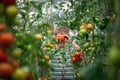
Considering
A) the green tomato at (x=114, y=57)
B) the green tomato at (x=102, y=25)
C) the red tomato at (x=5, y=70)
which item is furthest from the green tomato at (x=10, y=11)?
the green tomato at (x=102, y=25)

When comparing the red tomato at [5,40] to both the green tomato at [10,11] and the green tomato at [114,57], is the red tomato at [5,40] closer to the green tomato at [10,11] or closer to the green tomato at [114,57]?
the green tomato at [10,11]

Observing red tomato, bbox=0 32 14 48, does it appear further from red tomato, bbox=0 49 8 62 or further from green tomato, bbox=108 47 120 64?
green tomato, bbox=108 47 120 64

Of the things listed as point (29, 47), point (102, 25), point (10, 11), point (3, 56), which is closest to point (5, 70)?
point (3, 56)

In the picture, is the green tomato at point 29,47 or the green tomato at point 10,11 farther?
the green tomato at point 29,47

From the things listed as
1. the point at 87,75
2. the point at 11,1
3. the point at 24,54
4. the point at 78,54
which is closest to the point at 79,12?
the point at 78,54

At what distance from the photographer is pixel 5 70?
645 millimetres

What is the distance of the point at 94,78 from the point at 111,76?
203mm

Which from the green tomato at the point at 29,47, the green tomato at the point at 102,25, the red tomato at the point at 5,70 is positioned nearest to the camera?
the red tomato at the point at 5,70

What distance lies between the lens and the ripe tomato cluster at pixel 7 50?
2.16ft

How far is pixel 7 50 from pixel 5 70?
0.21ft

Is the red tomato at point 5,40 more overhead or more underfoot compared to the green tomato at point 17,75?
more overhead

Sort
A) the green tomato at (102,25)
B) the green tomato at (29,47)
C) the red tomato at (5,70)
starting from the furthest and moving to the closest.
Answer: the green tomato at (102,25) < the green tomato at (29,47) < the red tomato at (5,70)

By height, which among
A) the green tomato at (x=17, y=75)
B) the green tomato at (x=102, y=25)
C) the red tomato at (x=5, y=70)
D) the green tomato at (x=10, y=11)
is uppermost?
the green tomato at (x=10, y=11)

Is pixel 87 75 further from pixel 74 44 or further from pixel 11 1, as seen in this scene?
pixel 74 44
